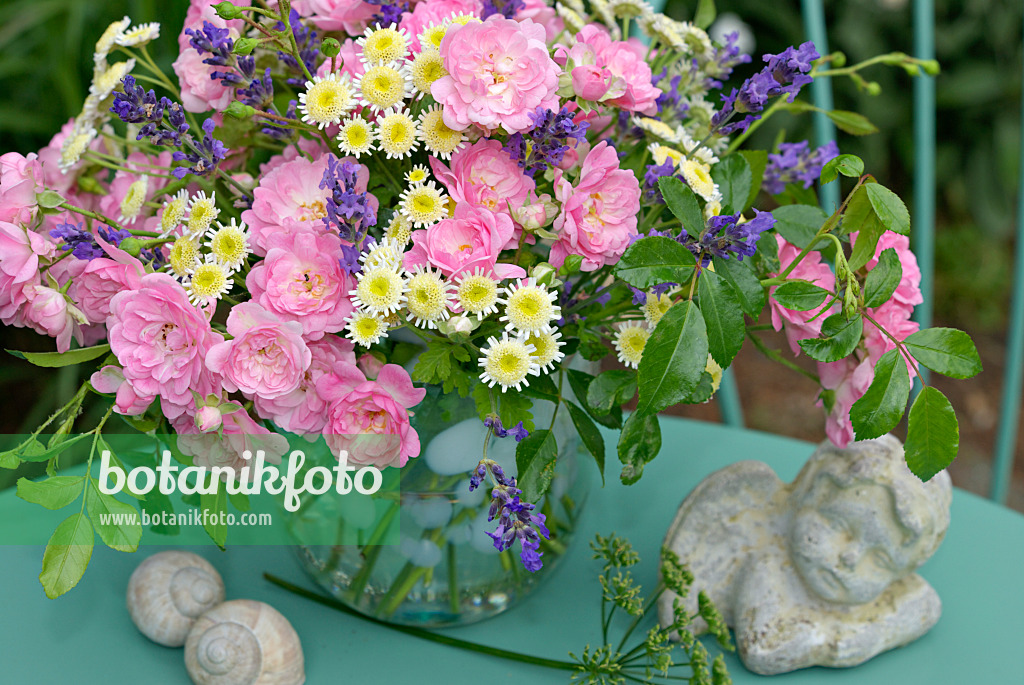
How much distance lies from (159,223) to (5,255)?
0.35ft

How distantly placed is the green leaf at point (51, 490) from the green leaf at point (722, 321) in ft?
1.26

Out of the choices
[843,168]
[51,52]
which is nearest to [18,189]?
[843,168]

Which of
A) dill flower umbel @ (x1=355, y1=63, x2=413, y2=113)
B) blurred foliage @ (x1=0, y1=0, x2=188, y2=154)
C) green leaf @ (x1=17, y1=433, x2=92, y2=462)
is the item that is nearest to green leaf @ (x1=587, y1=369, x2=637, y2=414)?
dill flower umbel @ (x1=355, y1=63, x2=413, y2=113)

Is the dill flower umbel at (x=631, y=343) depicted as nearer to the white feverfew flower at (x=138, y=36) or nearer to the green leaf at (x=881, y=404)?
the green leaf at (x=881, y=404)

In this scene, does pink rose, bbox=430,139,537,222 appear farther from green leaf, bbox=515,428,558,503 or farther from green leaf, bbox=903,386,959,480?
green leaf, bbox=903,386,959,480

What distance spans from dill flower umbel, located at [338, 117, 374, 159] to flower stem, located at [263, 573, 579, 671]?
15.1 inches

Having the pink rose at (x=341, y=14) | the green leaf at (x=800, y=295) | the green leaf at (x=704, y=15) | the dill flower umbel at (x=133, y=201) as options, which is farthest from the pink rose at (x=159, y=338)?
the green leaf at (x=704, y=15)

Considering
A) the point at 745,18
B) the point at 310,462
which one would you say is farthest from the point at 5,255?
the point at 745,18

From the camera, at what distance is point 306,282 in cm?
51

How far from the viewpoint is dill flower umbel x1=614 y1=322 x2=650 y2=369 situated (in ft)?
1.79

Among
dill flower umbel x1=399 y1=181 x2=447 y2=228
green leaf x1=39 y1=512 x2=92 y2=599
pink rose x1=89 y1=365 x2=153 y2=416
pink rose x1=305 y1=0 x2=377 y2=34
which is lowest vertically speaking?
green leaf x1=39 y1=512 x2=92 y2=599

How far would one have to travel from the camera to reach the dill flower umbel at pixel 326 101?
0.50 m

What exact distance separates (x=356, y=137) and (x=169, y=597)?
0.40 meters

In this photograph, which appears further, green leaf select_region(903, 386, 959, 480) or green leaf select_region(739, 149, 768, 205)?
green leaf select_region(739, 149, 768, 205)
